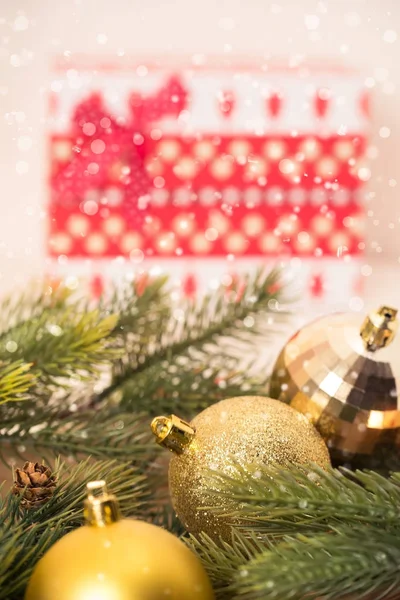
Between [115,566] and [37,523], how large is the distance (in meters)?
0.08

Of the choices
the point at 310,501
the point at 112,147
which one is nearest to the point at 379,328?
the point at 310,501

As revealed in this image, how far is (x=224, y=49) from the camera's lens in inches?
69.6

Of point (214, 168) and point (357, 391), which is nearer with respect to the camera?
point (357, 391)

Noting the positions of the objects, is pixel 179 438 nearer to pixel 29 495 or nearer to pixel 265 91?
pixel 29 495

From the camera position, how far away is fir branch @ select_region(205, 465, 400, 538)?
234 mm

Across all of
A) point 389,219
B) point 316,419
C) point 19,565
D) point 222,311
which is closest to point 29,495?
point 19,565

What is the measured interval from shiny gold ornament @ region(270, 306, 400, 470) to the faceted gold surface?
37 millimetres

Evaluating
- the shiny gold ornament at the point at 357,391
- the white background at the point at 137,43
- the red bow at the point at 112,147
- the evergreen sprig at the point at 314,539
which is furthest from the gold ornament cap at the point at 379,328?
the white background at the point at 137,43

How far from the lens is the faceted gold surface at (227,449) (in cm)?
29

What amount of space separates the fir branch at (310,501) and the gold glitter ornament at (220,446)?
0.02m

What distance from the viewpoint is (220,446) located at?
0.30 meters

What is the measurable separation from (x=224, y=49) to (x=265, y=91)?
1.71 ft

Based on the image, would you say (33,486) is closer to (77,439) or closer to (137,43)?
(77,439)

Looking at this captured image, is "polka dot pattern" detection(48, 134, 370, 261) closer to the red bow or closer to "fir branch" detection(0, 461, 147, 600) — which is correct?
the red bow
